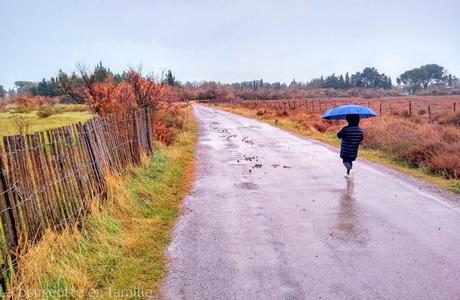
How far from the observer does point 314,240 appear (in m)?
5.70

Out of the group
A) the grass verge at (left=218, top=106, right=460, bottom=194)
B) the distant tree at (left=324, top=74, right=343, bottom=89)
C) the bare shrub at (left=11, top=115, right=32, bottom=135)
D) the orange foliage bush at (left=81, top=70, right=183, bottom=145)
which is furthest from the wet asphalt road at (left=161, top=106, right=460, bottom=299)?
the distant tree at (left=324, top=74, right=343, bottom=89)

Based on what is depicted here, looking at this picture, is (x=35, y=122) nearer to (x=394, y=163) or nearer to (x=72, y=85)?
(x=72, y=85)

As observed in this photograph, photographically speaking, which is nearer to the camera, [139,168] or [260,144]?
[139,168]

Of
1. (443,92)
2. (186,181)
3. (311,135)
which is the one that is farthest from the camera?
(443,92)

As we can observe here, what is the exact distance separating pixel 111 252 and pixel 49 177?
4.52ft

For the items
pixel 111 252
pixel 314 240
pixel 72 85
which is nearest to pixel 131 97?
pixel 72 85

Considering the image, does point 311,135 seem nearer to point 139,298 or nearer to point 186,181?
point 186,181

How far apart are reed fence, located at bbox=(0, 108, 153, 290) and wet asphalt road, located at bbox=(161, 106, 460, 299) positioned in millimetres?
1675

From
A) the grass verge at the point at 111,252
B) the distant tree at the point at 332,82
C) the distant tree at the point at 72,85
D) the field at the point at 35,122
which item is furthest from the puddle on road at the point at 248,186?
the distant tree at the point at 332,82

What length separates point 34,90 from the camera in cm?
13088

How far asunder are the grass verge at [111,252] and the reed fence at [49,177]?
21 cm

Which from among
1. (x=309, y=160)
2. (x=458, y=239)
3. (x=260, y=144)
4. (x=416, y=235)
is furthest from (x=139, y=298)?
(x=260, y=144)

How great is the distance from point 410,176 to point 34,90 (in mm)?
141174

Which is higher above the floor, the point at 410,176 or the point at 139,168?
the point at 139,168
